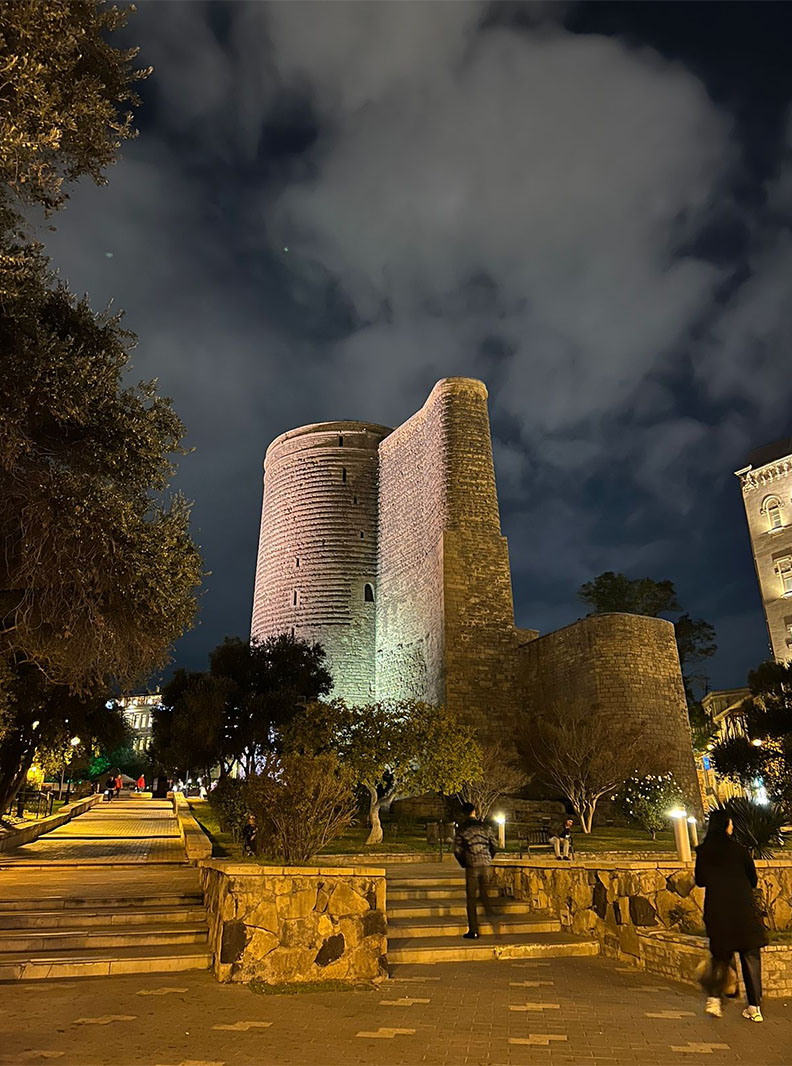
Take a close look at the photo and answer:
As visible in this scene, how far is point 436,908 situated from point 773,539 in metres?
37.0

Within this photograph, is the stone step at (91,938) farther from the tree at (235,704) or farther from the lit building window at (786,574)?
the lit building window at (786,574)

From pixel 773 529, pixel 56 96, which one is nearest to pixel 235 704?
pixel 56 96

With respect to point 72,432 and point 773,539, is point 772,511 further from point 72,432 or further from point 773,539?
point 72,432

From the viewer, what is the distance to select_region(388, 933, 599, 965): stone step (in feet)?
19.1

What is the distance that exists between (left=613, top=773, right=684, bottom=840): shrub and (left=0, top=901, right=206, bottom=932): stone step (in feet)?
46.0

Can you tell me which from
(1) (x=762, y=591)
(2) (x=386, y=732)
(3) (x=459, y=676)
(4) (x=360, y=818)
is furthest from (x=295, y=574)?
(1) (x=762, y=591)

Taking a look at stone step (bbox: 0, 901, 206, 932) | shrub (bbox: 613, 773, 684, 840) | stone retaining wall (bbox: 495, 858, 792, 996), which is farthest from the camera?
shrub (bbox: 613, 773, 684, 840)

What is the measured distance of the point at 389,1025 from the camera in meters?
4.08

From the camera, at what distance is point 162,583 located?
319 inches

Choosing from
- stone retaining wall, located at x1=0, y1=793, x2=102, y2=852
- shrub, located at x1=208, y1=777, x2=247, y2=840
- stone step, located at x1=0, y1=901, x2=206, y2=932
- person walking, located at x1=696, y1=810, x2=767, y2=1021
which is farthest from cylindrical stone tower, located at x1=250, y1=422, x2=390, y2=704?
person walking, located at x1=696, y1=810, x2=767, y2=1021

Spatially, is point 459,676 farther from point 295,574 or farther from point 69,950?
point 69,950

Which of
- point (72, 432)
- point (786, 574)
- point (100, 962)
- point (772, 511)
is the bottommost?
point (100, 962)

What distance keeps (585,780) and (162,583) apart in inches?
542

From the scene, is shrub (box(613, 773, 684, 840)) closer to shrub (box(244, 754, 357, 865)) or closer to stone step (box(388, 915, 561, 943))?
stone step (box(388, 915, 561, 943))
